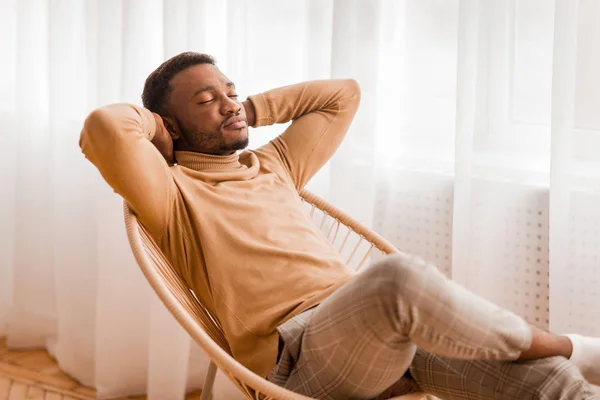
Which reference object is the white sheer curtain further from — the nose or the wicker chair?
the nose

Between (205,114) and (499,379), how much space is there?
31.1 inches

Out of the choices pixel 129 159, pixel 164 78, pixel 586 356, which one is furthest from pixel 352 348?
pixel 164 78

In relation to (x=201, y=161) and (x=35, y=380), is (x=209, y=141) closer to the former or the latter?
(x=201, y=161)

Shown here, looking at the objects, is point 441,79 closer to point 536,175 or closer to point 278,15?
point 536,175

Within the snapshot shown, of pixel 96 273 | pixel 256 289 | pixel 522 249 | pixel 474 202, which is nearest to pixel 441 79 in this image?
pixel 474 202

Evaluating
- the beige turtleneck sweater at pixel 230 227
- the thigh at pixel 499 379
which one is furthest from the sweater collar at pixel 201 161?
the thigh at pixel 499 379

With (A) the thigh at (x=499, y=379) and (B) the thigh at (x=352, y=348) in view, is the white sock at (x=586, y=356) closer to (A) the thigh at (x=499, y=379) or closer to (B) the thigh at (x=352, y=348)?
(A) the thigh at (x=499, y=379)

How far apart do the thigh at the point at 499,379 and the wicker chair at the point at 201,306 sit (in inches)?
2.2

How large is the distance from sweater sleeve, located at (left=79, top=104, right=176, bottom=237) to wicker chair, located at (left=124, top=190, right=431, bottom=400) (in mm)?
56

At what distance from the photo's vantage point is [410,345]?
131 centimetres

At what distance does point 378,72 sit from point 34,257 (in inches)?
55.6

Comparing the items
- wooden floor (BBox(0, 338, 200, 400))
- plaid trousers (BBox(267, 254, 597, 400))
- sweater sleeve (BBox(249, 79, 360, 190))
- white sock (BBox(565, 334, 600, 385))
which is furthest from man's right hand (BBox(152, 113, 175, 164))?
wooden floor (BBox(0, 338, 200, 400))

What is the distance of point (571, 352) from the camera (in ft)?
4.34

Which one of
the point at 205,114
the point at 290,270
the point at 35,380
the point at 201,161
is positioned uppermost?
the point at 205,114
